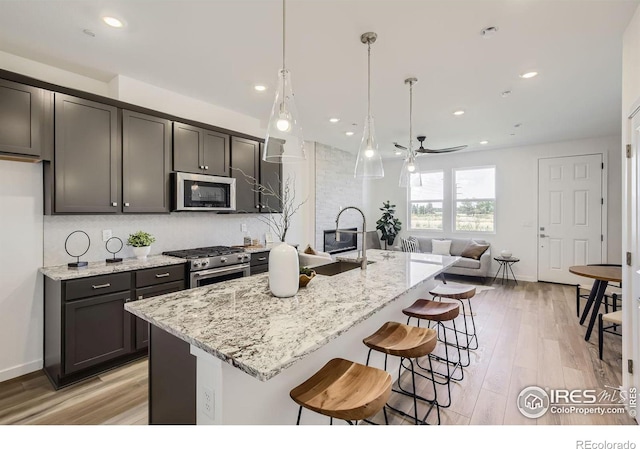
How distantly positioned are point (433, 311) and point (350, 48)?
2195 mm

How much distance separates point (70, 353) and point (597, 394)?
4.08m

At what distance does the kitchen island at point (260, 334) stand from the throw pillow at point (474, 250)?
458 centimetres

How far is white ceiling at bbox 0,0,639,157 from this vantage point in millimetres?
2023

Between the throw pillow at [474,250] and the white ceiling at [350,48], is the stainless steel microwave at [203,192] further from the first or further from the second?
the throw pillow at [474,250]

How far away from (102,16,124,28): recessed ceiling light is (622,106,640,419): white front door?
3563mm

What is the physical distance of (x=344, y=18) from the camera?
212 centimetres

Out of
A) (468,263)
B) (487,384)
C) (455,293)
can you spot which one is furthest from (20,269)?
(468,263)

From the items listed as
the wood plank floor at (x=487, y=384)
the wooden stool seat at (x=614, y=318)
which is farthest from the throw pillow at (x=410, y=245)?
the wooden stool seat at (x=614, y=318)

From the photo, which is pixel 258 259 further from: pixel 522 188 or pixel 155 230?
pixel 522 188

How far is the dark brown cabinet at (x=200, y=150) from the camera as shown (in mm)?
3318

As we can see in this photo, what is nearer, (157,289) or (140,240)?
(157,289)

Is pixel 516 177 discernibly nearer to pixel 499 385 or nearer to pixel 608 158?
pixel 608 158

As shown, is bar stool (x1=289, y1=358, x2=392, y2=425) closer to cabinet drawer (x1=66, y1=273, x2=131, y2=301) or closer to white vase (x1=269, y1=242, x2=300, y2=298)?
white vase (x1=269, y1=242, x2=300, y2=298)

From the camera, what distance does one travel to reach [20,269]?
100 inches
